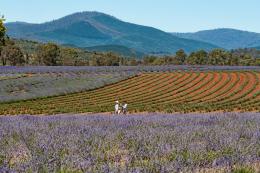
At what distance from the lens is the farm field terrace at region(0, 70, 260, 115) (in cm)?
3341

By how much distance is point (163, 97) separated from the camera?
42.5 metres

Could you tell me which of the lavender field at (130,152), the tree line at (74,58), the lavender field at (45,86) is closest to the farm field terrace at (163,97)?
the lavender field at (45,86)

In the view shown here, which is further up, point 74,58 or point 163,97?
point 163,97

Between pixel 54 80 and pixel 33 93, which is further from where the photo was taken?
pixel 54 80

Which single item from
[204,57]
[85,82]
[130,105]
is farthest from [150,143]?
[204,57]

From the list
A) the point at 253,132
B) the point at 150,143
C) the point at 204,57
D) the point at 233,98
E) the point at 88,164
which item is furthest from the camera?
the point at 204,57

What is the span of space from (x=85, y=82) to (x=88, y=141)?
46.5 m

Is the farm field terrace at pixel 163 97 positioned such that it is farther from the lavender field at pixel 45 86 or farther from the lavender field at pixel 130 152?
the lavender field at pixel 130 152

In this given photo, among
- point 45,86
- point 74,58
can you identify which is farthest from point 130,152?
point 74,58

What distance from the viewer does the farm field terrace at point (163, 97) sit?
110 ft

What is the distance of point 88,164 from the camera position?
19.9 ft

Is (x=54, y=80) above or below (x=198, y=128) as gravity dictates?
below

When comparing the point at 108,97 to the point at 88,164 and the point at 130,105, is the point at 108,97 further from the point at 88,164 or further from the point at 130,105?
the point at 88,164

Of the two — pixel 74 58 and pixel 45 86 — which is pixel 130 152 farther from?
pixel 74 58
